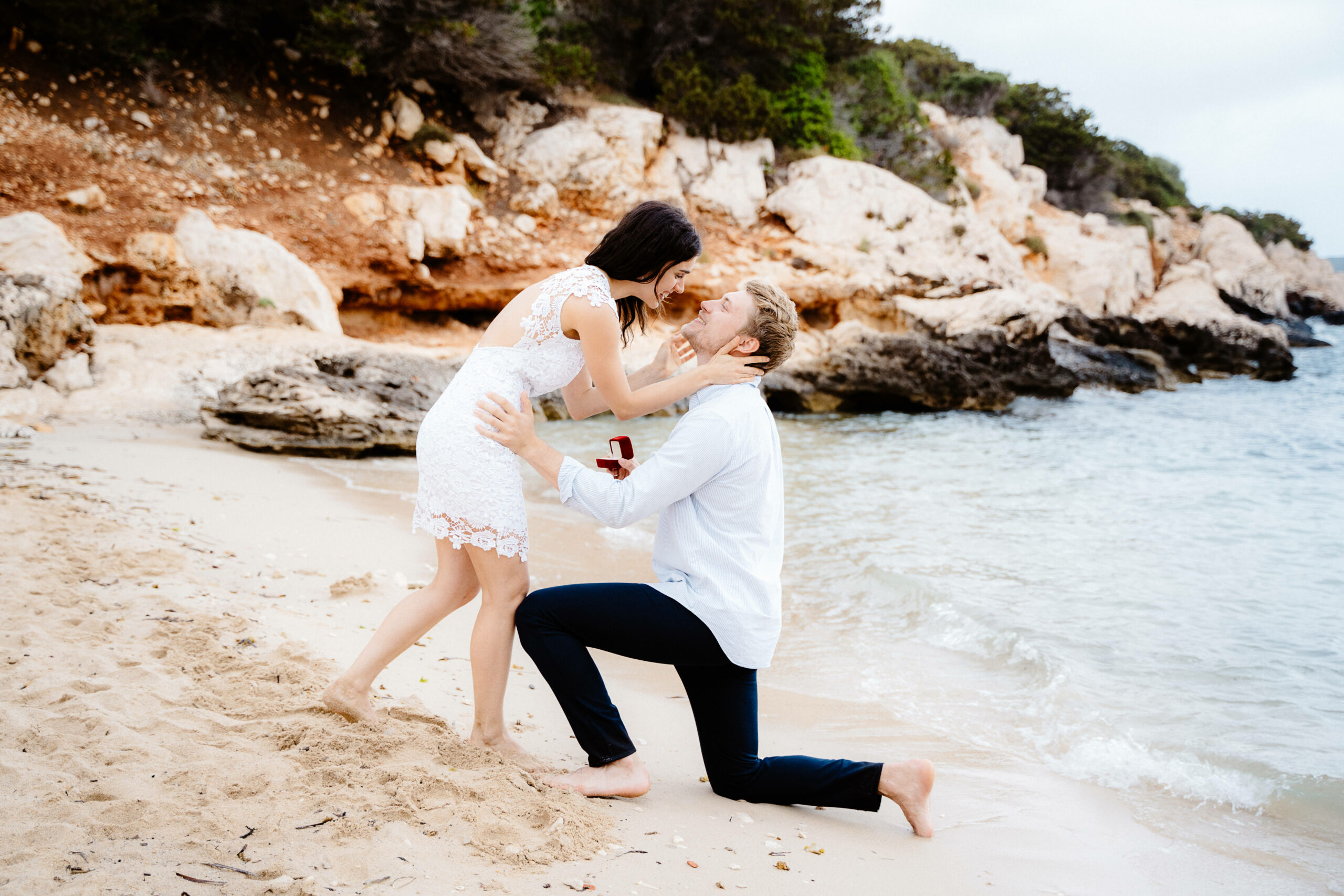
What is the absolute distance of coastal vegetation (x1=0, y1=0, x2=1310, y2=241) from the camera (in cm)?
1506

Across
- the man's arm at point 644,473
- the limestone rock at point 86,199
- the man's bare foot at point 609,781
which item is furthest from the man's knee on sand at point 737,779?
the limestone rock at point 86,199

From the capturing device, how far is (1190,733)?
13.6 ft

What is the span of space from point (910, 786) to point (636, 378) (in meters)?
1.80

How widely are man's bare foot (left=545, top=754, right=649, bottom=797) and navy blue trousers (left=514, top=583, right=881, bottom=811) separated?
3 centimetres

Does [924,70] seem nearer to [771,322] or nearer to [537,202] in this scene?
[537,202]

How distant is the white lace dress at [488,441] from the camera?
2816 mm

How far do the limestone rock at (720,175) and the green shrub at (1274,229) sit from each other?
116 ft

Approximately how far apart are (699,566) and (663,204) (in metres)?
1.24

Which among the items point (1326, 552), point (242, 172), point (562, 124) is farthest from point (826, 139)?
point (1326, 552)

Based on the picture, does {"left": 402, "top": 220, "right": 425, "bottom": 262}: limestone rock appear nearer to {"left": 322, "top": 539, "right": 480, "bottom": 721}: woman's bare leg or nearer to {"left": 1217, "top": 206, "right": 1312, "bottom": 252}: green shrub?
{"left": 322, "top": 539, "right": 480, "bottom": 721}: woman's bare leg

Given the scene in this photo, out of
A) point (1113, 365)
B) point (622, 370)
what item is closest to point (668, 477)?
point (622, 370)

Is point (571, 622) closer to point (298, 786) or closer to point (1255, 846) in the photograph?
point (298, 786)

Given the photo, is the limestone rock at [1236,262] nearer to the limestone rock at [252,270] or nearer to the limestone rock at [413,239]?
the limestone rock at [413,239]

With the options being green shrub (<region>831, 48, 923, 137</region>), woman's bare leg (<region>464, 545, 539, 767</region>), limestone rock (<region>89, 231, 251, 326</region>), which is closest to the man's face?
woman's bare leg (<region>464, 545, 539, 767</region>)
